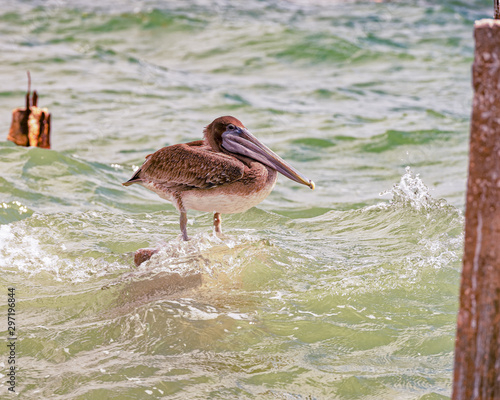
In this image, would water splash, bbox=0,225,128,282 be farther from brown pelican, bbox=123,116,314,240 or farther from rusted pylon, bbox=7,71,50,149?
rusted pylon, bbox=7,71,50,149

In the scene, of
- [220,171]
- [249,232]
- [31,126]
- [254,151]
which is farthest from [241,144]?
[31,126]

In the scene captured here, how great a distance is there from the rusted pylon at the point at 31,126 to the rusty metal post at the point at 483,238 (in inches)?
295

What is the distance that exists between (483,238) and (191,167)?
3.10 meters

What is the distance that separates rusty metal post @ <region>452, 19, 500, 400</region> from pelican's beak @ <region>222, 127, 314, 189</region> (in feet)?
9.06

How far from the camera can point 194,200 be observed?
5.99 m

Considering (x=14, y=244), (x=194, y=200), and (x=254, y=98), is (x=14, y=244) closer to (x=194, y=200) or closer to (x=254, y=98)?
(x=194, y=200)

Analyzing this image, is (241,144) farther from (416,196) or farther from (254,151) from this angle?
(416,196)

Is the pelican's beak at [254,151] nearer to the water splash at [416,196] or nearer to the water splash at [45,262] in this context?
the water splash at [45,262]

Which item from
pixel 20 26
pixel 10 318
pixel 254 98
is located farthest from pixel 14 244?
pixel 20 26

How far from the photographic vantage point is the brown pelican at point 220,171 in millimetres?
5797

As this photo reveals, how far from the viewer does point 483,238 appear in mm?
3154

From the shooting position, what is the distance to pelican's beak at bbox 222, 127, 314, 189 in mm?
5934

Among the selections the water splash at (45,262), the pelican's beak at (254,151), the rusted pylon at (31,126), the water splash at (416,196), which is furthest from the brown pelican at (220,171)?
the rusted pylon at (31,126)

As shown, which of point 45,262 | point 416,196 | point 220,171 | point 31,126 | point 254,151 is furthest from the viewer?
point 31,126
